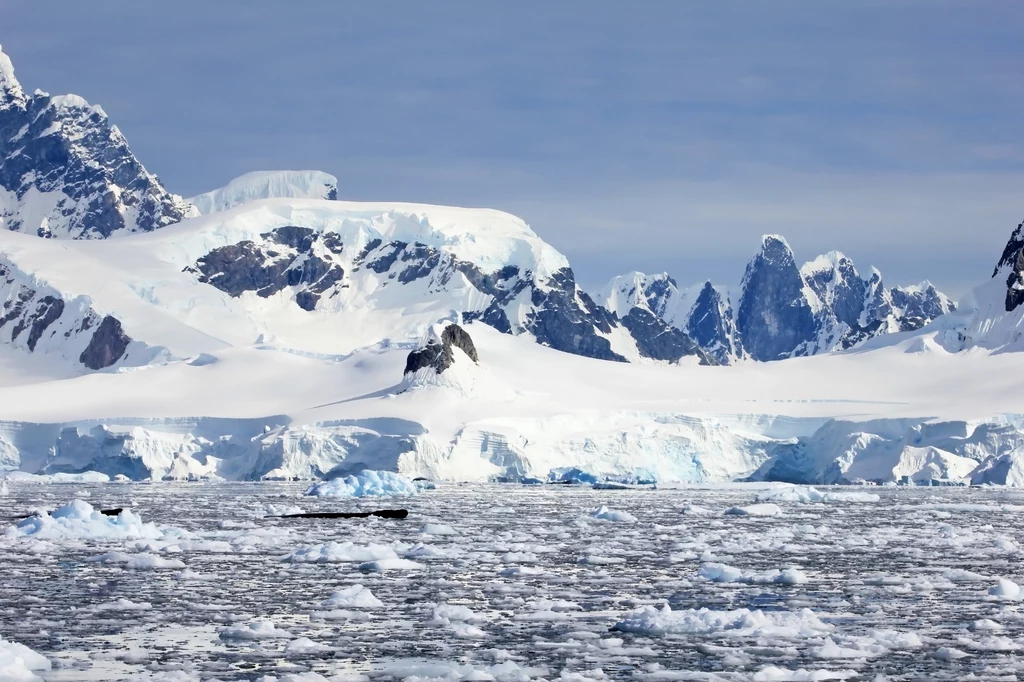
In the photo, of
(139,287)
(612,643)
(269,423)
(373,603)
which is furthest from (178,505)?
(139,287)

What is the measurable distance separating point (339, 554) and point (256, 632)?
36.8 feet

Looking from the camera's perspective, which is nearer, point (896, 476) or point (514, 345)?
point (896, 476)

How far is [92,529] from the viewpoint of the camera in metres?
39.5

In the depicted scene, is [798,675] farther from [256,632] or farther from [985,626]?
[256,632]

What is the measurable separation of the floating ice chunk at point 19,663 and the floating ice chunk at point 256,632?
10.4 feet

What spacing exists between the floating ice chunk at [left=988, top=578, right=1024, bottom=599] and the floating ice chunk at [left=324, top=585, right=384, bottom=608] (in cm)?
1127

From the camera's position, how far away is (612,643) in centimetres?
2108

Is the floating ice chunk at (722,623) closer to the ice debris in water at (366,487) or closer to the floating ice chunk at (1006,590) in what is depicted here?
the floating ice chunk at (1006,590)

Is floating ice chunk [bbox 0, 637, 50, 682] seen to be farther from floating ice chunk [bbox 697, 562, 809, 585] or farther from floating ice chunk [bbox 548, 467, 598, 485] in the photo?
floating ice chunk [bbox 548, 467, 598, 485]

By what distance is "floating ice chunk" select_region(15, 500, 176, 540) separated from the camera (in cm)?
3841

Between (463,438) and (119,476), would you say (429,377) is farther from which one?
(119,476)

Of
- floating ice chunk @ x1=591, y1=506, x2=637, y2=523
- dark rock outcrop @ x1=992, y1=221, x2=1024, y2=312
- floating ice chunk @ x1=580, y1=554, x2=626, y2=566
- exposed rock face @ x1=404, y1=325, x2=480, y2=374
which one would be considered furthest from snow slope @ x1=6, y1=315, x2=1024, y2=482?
floating ice chunk @ x1=580, y1=554, x2=626, y2=566

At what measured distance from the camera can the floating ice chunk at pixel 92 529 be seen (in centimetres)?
3841

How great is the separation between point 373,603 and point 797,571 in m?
9.44
